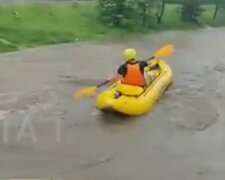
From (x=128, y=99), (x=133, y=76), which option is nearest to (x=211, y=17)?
(x=133, y=76)

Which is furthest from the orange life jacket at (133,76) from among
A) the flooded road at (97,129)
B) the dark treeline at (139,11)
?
the dark treeline at (139,11)

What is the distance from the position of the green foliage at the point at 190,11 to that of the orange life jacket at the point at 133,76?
1572 centimetres

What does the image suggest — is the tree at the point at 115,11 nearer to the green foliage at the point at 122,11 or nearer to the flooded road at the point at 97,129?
the green foliage at the point at 122,11

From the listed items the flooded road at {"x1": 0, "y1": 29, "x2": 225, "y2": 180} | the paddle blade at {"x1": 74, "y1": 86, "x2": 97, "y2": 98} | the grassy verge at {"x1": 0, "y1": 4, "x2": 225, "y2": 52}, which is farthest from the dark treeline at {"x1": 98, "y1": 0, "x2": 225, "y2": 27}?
the paddle blade at {"x1": 74, "y1": 86, "x2": 97, "y2": 98}

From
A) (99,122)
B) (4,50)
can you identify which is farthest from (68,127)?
(4,50)

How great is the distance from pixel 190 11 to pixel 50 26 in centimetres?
779

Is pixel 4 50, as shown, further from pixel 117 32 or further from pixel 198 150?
pixel 198 150

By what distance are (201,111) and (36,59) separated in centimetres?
635

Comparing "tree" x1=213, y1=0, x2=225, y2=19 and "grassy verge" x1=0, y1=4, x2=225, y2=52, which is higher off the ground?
"grassy verge" x1=0, y1=4, x2=225, y2=52

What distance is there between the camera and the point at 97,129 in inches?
439

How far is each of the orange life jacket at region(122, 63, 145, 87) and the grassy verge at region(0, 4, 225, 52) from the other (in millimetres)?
7335

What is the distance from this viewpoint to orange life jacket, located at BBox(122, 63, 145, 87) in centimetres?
1199

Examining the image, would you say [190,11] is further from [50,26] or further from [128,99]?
[128,99]

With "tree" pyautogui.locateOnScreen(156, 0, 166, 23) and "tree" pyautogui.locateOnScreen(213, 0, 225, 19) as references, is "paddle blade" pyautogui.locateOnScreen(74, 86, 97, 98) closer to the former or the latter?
"tree" pyautogui.locateOnScreen(156, 0, 166, 23)
